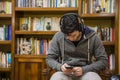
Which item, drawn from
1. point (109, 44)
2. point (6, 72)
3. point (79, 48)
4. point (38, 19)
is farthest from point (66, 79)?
point (6, 72)

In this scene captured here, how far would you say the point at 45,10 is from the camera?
2.98 metres

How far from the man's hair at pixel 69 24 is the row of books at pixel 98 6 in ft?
3.38

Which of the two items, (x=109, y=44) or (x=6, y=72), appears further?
(x=6, y=72)

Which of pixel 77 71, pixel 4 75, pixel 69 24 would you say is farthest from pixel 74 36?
pixel 4 75

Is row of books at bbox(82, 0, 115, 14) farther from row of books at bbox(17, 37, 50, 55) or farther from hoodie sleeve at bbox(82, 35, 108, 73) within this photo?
hoodie sleeve at bbox(82, 35, 108, 73)

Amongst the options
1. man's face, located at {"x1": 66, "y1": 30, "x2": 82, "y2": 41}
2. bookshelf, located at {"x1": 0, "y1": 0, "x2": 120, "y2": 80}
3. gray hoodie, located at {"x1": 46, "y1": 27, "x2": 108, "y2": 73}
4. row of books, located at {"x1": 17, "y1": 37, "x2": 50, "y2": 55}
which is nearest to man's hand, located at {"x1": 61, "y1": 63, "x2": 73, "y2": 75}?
gray hoodie, located at {"x1": 46, "y1": 27, "x2": 108, "y2": 73}

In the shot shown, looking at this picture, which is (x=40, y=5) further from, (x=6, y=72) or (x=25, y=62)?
(x=6, y=72)

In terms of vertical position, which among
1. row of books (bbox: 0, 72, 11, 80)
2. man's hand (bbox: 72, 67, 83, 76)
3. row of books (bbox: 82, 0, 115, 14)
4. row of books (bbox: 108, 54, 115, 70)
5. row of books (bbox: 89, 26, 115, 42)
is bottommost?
row of books (bbox: 0, 72, 11, 80)

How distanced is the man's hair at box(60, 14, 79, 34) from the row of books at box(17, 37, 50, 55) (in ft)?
3.81

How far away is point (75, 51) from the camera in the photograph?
2105mm

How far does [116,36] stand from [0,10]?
65.3 inches

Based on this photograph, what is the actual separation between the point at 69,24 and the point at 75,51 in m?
0.31

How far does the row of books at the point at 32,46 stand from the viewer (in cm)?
307

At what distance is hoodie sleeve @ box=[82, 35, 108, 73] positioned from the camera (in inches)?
77.5
